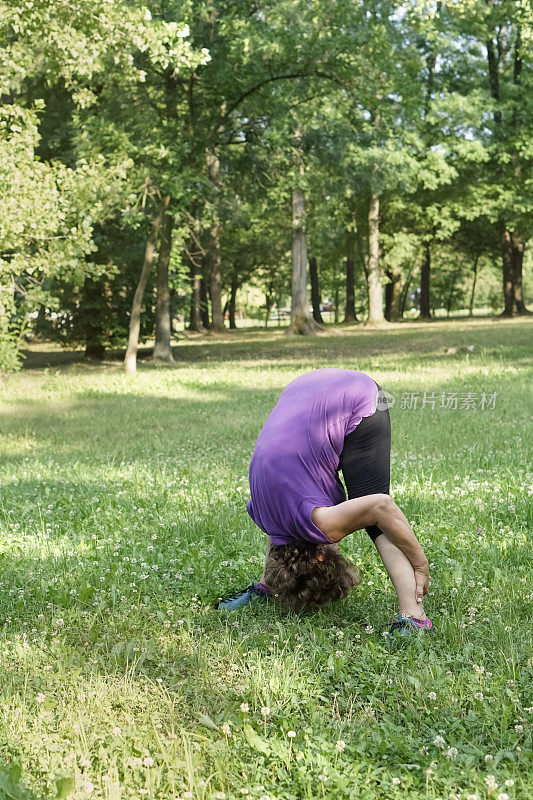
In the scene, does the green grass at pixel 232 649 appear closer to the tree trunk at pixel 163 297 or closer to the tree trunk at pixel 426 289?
the tree trunk at pixel 163 297

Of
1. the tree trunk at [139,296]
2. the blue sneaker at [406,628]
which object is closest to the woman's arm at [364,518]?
the blue sneaker at [406,628]

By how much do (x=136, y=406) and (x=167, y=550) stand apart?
8.13 meters

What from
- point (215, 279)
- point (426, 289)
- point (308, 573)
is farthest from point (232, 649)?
point (426, 289)

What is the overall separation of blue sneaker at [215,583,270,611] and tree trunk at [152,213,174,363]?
18.2 meters

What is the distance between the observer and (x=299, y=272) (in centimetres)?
3397

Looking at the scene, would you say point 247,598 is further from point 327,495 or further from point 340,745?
point 340,745

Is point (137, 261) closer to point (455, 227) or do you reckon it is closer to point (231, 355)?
point (231, 355)

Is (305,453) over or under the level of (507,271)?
under

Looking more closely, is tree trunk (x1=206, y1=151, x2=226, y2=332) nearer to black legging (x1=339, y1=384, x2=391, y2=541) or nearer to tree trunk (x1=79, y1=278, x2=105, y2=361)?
tree trunk (x1=79, y1=278, x2=105, y2=361)

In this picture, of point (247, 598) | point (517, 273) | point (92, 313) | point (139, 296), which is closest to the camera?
point (247, 598)

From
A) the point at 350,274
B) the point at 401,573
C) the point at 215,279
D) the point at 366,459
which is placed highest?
the point at 350,274

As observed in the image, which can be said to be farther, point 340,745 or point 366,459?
point 366,459

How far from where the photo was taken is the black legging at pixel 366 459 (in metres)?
4.32

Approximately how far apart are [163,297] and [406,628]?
19.8 m
